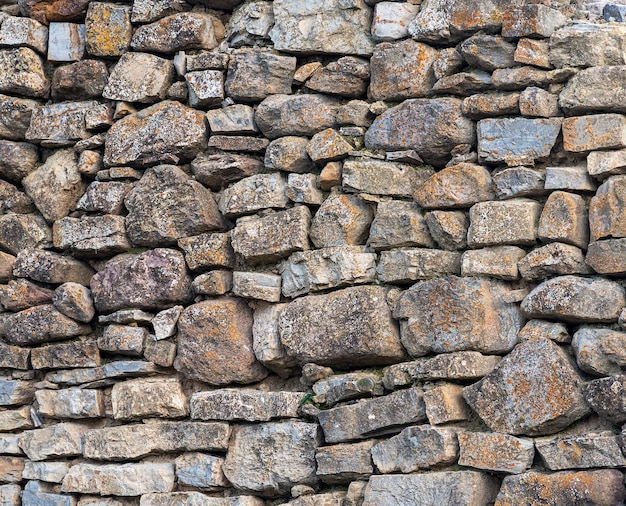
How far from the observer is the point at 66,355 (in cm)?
600

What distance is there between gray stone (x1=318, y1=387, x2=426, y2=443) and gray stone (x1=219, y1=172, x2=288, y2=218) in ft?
4.10

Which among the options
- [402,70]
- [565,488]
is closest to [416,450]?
[565,488]

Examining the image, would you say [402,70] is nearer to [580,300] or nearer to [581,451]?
[580,300]

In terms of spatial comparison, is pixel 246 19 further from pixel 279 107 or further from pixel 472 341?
pixel 472 341

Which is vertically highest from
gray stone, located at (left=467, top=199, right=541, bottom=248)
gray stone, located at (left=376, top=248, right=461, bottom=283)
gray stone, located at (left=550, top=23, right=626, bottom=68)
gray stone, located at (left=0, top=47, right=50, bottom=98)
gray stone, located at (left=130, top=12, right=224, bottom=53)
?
gray stone, located at (left=550, top=23, right=626, bottom=68)

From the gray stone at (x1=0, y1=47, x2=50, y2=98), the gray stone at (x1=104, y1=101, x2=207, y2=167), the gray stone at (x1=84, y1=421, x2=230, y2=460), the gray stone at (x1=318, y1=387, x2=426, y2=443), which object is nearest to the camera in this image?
the gray stone at (x1=318, y1=387, x2=426, y2=443)

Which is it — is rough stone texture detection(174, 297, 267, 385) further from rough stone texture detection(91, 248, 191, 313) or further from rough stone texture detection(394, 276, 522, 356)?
rough stone texture detection(394, 276, 522, 356)

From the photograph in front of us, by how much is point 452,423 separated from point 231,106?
2324 millimetres

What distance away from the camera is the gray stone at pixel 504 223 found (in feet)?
16.3

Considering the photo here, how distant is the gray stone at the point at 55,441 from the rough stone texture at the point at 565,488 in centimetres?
262

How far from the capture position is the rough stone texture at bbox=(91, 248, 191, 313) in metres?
5.84

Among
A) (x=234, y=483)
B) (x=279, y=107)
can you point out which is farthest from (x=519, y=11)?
(x=234, y=483)

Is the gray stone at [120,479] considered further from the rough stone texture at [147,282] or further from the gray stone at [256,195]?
the gray stone at [256,195]

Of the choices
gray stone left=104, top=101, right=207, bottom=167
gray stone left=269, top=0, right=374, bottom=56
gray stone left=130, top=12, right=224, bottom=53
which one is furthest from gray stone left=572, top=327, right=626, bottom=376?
gray stone left=130, top=12, right=224, bottom=53
